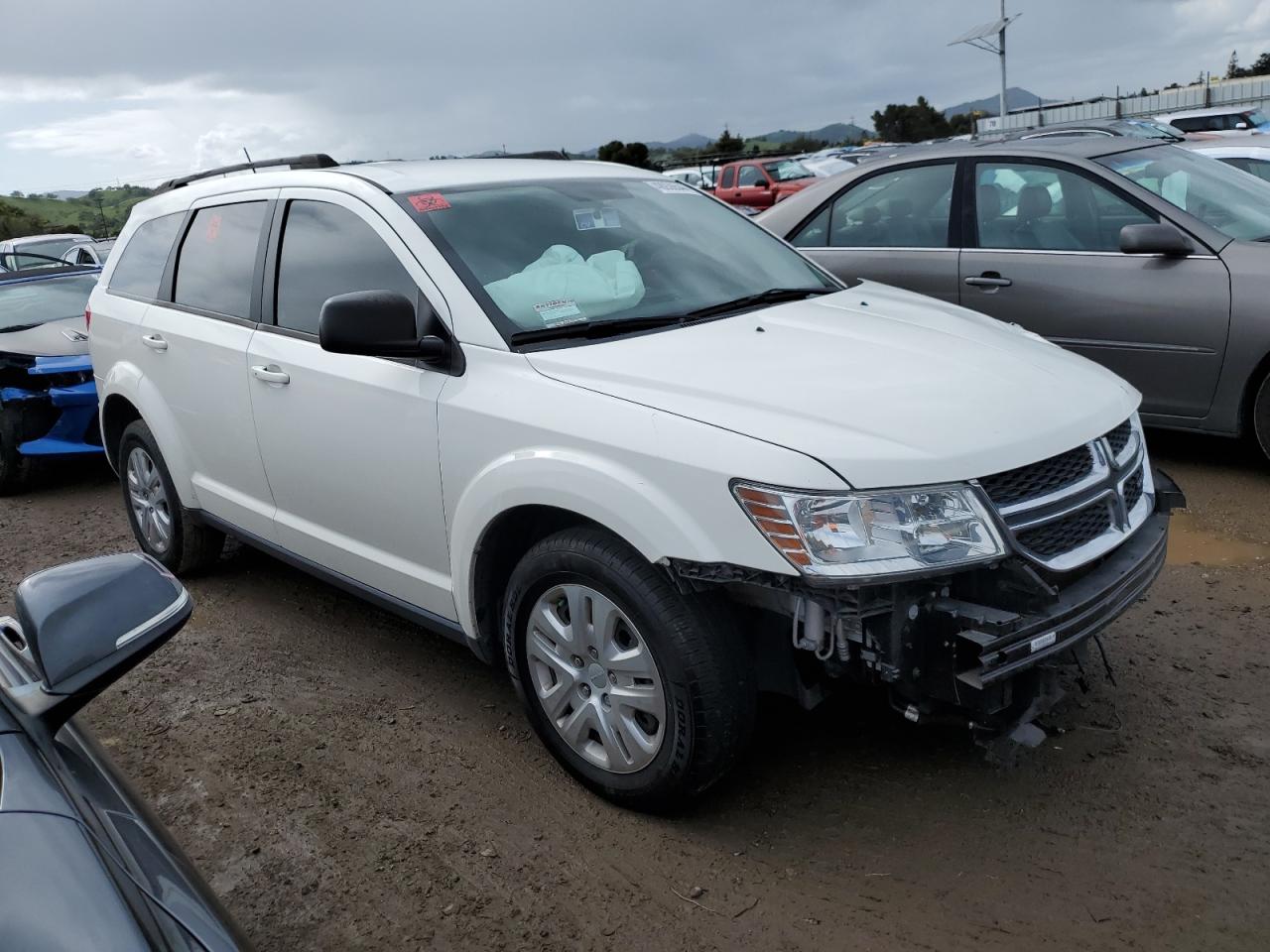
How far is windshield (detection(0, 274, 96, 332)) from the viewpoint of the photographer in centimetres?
787

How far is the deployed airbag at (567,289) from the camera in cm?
340

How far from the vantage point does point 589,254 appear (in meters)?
3.71

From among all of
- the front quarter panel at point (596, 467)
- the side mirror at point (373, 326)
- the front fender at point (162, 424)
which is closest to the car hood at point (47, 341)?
the front fender at point (162, 424)

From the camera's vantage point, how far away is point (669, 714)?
2.88 metres

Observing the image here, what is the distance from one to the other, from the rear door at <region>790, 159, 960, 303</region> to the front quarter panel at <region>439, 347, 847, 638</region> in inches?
143

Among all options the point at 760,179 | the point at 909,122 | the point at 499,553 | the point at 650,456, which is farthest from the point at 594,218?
the point at 909,122

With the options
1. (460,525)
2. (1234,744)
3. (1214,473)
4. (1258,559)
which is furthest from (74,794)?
(1214,473)

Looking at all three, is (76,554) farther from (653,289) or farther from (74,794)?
(74,794)

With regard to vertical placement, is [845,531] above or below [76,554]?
above

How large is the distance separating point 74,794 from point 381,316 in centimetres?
177

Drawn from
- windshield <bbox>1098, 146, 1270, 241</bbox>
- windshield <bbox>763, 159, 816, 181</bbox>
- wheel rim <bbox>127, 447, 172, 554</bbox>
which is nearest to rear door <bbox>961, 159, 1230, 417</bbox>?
windshield <bbox>1098, 146, 1270, 241</bbox>

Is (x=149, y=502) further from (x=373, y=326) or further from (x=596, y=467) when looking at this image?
(x=596, y=467)

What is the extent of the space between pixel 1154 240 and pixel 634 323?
3169 mm

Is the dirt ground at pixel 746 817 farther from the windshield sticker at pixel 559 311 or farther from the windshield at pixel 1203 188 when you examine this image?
the windshield at pixel 1203 188
